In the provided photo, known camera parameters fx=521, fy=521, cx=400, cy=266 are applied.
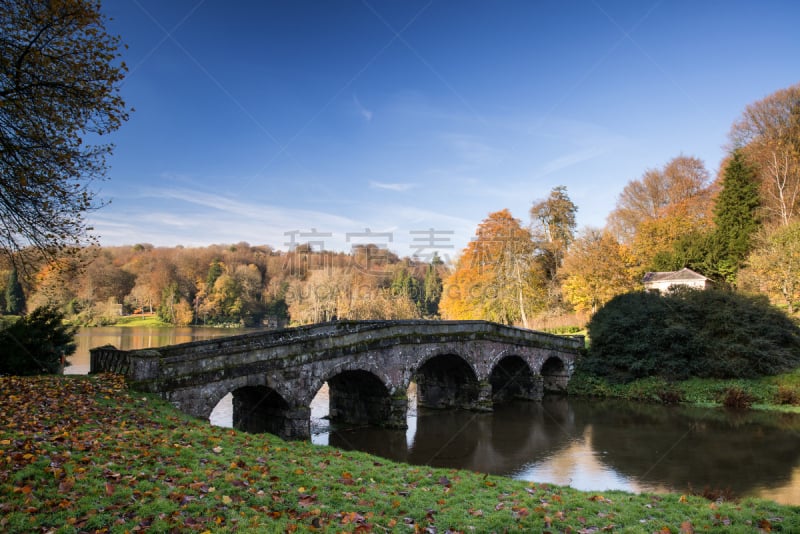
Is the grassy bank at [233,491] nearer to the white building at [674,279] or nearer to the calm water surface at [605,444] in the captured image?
the calm water surface at [605,444]

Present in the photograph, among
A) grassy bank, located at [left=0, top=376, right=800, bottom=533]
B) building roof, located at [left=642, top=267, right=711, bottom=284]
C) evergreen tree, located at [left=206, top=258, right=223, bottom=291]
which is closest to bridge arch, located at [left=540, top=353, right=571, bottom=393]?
building roof, located at [left=642, top=267, right=711, bottom=284]

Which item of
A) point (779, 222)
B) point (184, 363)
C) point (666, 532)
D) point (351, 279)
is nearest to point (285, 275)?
point (351, 279)

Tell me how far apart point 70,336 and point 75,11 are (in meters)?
12.3

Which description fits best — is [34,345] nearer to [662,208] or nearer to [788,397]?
[788,397]

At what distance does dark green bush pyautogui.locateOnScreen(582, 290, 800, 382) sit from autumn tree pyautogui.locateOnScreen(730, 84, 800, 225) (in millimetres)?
15946

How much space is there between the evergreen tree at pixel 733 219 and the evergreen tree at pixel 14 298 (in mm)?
63305

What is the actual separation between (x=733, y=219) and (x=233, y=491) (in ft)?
143

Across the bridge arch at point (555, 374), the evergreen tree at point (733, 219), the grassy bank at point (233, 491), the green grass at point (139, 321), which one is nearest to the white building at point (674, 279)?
the evergreen tree at point (733, 219)

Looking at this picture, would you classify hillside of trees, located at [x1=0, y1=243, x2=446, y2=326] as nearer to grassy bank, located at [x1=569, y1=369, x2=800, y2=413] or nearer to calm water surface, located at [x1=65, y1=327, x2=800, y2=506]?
grassy bank, located at [x1=569, y1=369, x2=800, y2=413]

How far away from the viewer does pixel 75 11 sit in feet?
32.6

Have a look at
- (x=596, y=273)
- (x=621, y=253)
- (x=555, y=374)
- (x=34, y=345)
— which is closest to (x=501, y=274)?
(x=596, y=273)

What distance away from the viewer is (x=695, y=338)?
2639 cm

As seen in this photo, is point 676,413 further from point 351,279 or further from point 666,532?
point 351,279

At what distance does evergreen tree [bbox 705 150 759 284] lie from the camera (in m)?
39.2
